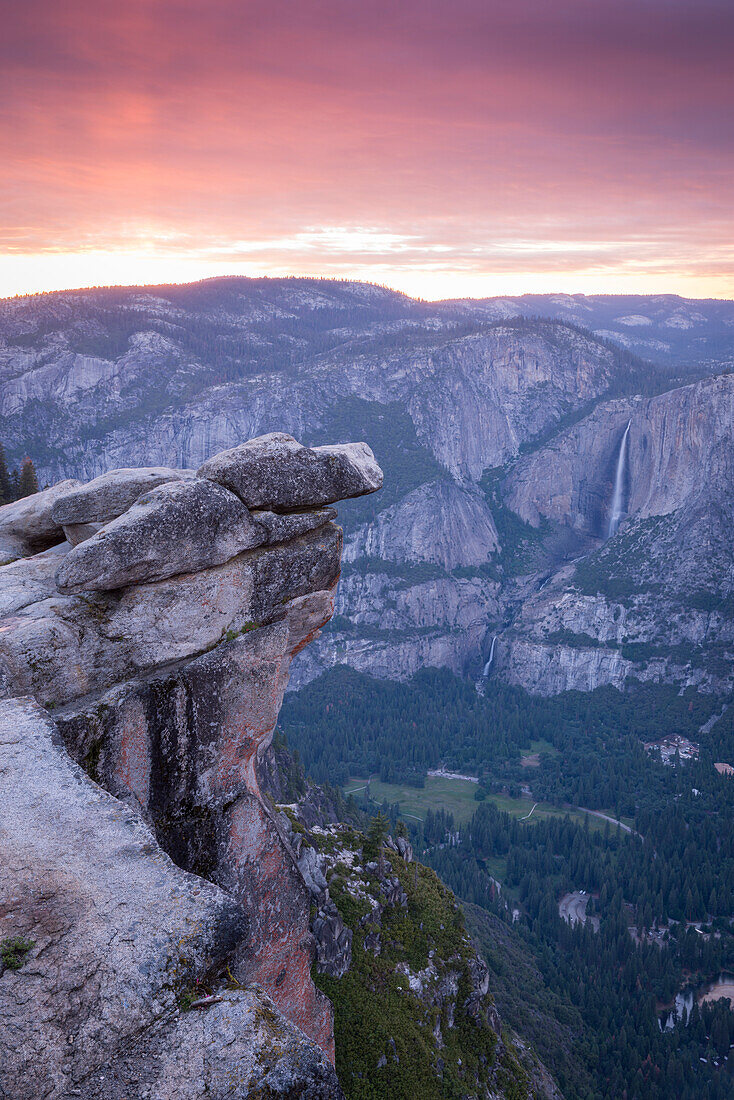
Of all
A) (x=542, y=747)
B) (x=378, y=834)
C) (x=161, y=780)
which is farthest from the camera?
(x=542, y=747)

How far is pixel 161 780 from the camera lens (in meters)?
18.9

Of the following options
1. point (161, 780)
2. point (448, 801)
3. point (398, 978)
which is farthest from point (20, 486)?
point (448, 801)

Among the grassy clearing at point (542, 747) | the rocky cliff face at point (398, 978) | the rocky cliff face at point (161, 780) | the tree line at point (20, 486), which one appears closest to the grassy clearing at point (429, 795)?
the grassy clearing at point (542, 747)

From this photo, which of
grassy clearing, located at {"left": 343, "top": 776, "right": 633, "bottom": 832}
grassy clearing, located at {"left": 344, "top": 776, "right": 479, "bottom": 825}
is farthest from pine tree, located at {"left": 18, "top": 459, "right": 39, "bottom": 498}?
grassy clearing, located at {"left": 343, "top": 776, "right": 633, "bottom": 832}

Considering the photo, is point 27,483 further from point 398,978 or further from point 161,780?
point 161,780

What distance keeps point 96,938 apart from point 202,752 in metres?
9.52

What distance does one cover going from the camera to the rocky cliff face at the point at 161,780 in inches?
375

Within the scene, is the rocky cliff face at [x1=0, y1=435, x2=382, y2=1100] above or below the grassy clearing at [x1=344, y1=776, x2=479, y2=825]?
above

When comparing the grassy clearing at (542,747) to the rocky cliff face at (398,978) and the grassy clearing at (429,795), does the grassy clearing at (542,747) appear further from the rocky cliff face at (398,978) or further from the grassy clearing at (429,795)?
the rocky cliff face at (398,978)

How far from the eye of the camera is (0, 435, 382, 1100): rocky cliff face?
952 cm

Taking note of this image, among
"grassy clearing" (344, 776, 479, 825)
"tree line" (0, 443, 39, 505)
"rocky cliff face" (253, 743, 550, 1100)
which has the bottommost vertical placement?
"grassy clearing" (344, 776, 479, 825)

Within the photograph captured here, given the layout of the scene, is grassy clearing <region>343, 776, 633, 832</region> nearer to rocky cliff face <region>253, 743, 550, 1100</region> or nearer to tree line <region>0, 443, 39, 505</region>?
tree line <region>0, 443, 39, 505</region>

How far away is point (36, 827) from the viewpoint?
11953mm

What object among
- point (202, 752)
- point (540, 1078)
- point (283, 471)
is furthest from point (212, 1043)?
point (540, 1078)
